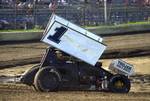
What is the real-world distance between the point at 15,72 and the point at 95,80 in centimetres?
456

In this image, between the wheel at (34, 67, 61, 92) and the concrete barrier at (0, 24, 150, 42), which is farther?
the concrete barrier at (0, 24, 150, 42)

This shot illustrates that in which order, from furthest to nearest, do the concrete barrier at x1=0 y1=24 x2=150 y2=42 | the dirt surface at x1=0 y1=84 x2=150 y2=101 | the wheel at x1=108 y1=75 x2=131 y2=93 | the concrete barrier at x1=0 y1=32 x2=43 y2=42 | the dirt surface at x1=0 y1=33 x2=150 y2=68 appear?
1. the concrete barrier at x1=0 y1=24 x2=150 y2=42
2. the concrete barrier at x1=0 y1=32 x2=43 y2=42
3. the dirt surface at x1=0 y1=33 x2=150 y2=68
4. the wheel at x1=108 y1=75 x2=131 y2=93
5. the dirt surface at x1=0 y1=84 x2=150 y2=101

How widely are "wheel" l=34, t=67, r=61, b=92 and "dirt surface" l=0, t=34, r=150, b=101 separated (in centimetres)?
19

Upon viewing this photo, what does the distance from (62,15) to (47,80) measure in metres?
18.5

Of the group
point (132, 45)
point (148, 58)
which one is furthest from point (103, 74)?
point (132, 45)

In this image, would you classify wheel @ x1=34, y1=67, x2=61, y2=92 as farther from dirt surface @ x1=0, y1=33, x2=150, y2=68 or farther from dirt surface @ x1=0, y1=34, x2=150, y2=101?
dirt surface @ x1=0, y1=33, x2=150, y2=68

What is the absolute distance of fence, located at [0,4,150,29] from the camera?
27.3 m

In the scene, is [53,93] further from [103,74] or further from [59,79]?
[103,74]

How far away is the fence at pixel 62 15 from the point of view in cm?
2728

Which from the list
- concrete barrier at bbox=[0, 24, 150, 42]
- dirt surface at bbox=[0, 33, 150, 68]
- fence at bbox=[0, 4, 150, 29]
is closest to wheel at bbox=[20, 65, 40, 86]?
dirt surface at bbox=[0, 33, 150, 68]

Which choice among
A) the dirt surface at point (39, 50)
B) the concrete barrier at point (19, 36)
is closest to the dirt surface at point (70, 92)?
the dirt surface at point (39, 50)

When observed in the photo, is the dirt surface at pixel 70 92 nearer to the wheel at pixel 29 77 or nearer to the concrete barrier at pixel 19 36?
the wheel at pixel 29 77

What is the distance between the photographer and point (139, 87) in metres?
13.7

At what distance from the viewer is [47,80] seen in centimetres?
1138
